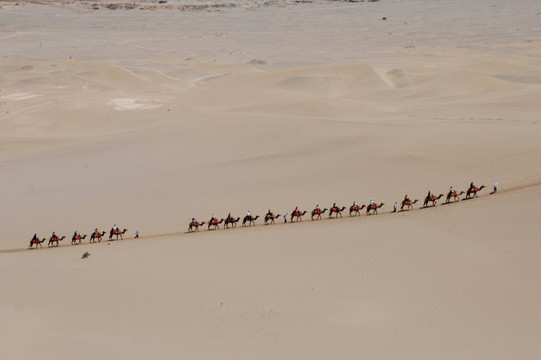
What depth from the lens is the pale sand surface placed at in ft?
39.1

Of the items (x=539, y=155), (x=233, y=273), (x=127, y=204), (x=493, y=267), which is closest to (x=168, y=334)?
(x=233, y=273)

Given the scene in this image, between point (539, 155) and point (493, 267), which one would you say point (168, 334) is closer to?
point (493, 267)

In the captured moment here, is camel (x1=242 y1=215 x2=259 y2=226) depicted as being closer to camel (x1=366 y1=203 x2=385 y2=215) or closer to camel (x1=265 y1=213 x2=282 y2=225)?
camel (x1=265 y1=213 x2=282 y2=225)

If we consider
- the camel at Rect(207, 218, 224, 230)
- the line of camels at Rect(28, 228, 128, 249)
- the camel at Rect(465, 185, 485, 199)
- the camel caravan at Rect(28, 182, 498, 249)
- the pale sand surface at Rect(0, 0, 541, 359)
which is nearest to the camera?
the pale sand surface at Rect(0, 0, 541, 359)

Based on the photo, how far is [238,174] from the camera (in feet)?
85.1

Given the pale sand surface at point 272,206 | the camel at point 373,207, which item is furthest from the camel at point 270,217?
the camel at point 373,207

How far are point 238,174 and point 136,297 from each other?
12.8 m

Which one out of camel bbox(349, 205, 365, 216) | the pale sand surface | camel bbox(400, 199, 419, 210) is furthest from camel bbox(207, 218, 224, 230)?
camel bbox(400, 199, 419, 210)

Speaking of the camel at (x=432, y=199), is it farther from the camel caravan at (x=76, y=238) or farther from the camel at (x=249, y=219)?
the camel caravan at (x=76, y=238)

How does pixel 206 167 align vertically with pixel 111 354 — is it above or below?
below

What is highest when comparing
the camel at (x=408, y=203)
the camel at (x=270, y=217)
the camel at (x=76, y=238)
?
the camel at (x=408, y=203)

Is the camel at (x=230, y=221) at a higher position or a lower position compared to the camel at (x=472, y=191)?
lower

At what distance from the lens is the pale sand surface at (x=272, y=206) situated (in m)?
11.9

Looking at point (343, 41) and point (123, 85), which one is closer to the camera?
point (123, 85)
